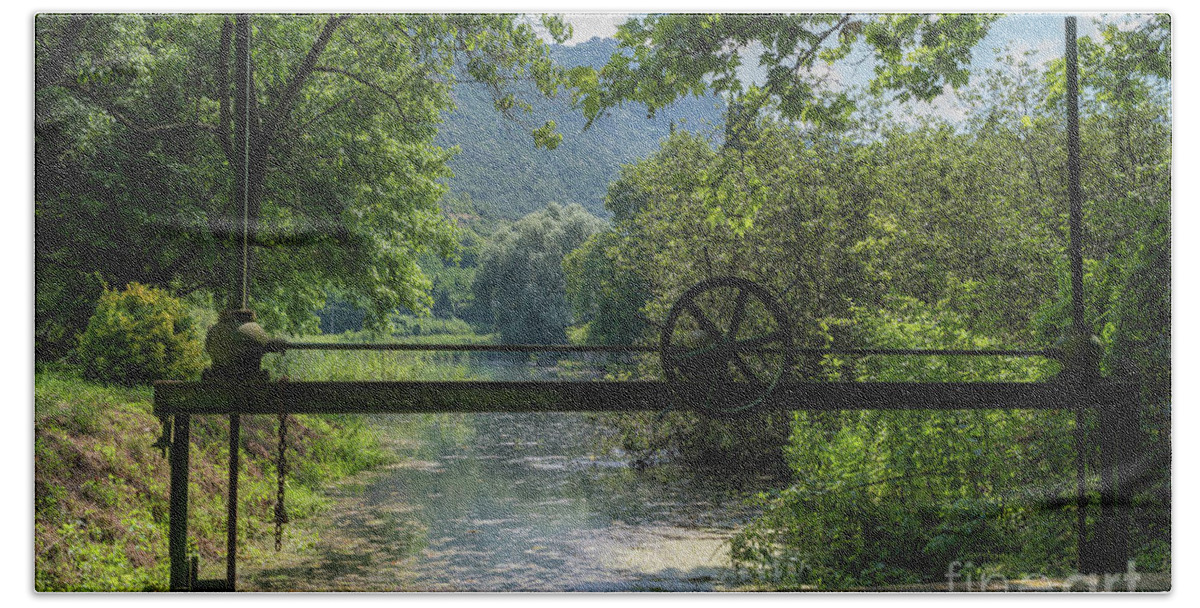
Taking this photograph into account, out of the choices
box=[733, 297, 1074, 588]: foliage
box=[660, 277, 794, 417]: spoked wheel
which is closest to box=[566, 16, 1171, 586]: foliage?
box=[733, 297, 1074, 588]: foliage

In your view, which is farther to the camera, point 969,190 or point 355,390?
point 969,190

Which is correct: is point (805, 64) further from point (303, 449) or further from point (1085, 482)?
point (303, 449)

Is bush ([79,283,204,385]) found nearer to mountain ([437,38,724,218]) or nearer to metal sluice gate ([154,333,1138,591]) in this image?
metal sluice gate ([154,333,1138,591])

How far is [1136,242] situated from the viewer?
13.1 ft

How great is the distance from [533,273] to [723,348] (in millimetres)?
877

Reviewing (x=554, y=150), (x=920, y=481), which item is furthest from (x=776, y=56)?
(x=920, y=481)

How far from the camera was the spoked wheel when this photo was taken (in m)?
3.62

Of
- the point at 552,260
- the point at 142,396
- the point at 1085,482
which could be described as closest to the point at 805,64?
the point at 552,260

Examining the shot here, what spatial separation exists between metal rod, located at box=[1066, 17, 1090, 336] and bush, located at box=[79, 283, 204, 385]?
3.42 metres

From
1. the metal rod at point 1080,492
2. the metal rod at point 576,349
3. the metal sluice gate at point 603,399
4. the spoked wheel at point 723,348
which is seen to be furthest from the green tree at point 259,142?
the metal rod at point 1080,492

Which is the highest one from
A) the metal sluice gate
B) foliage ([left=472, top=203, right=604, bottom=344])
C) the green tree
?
the green tree

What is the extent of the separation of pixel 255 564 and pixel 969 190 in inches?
127

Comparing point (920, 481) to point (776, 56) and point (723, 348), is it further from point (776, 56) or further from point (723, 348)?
point (776, 56)

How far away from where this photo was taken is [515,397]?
3781 mm
